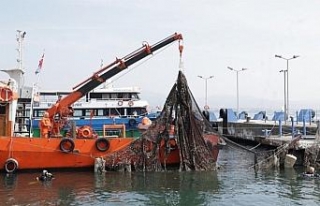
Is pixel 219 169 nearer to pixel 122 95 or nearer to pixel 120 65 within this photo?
pixel 120 65

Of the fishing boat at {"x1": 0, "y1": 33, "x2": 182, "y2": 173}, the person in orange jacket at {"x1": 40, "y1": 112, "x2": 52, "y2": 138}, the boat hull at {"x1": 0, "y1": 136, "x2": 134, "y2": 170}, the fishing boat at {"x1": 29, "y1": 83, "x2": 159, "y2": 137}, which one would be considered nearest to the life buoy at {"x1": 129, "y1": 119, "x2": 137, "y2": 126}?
the fishing boat at {"x1": 29, "y1": 83, "x2": 159, "y2": 137}

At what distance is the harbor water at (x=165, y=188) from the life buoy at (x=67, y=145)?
1156 mm

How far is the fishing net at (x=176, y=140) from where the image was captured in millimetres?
23391

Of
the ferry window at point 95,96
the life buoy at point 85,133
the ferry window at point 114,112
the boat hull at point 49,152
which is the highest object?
the ferry window at point 95,96

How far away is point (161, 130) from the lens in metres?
23.5

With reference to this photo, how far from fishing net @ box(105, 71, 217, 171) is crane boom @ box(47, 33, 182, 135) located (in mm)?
2813

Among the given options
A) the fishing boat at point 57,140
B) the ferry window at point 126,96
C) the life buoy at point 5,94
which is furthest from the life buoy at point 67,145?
the ferry window at point 126,96

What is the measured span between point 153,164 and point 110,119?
624 inches

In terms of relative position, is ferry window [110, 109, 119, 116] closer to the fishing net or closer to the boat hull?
the boat hull

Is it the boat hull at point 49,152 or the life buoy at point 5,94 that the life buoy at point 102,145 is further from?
the life buoy at point 5,94

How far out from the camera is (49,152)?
23328 mm

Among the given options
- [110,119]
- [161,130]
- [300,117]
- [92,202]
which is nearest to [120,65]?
[161,130]

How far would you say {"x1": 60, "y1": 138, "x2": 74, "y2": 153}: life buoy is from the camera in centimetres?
2336

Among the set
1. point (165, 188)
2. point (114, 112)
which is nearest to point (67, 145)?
point (165, 188)
